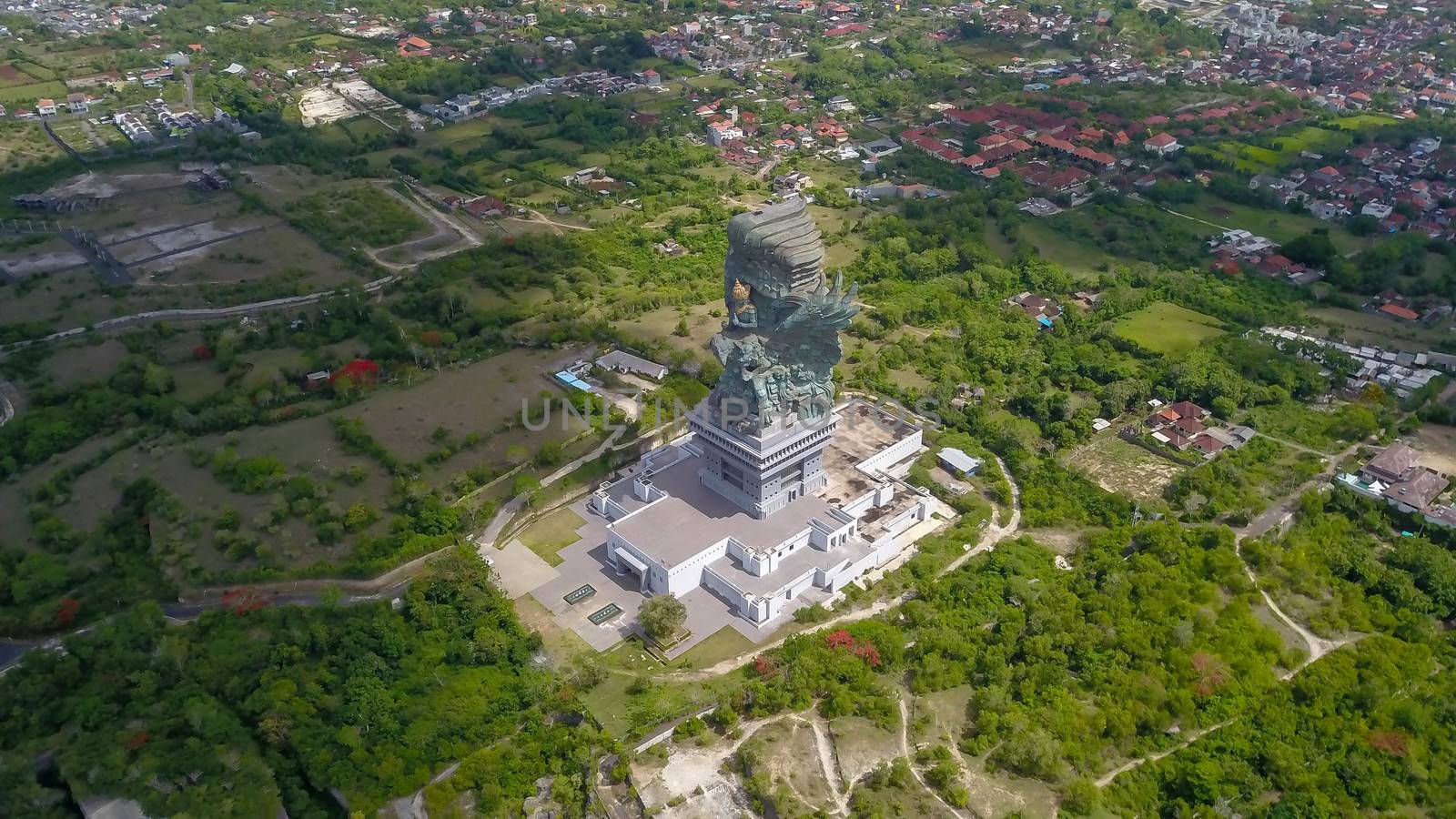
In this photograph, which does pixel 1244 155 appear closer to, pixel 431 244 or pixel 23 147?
pixel 431 244

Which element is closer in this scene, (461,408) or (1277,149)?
(461,408)

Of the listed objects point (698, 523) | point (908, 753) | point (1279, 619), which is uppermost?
point (1279, 619)

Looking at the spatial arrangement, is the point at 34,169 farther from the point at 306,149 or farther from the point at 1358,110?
the point at 1358,110

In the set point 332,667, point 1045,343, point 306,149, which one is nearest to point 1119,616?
point 1045,343

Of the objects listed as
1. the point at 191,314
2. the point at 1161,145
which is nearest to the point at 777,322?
the point at 191,314

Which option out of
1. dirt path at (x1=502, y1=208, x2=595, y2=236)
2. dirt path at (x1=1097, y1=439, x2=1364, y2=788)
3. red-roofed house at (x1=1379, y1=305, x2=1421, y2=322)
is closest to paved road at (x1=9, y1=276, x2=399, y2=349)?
dirt path at (x1=502, y1=208, x2=595, y2=236)

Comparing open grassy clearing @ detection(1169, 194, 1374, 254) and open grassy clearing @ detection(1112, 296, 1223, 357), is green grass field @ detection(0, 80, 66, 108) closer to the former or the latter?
open grassy clearing @ detection(1112, 296, 1223, 357)
